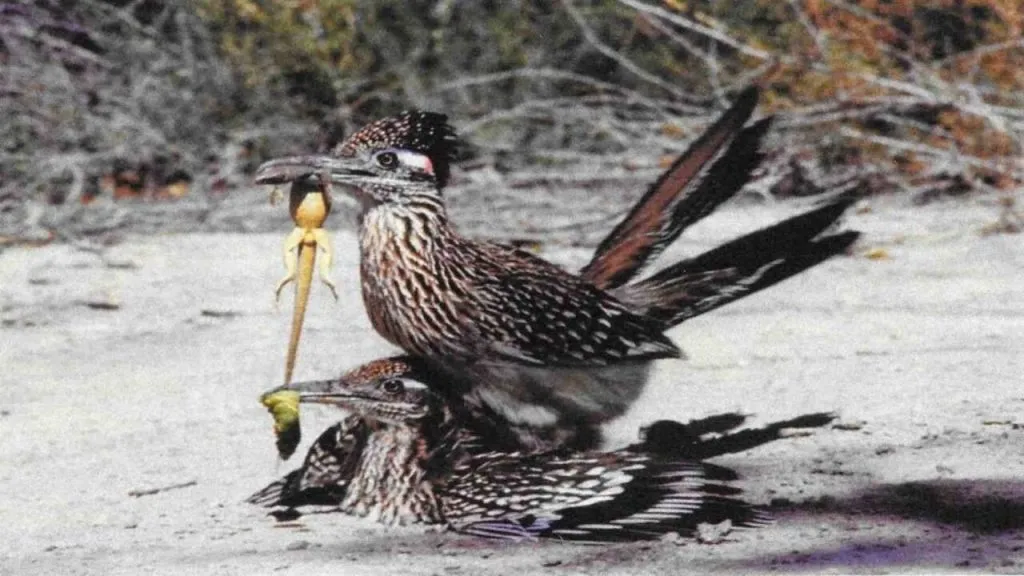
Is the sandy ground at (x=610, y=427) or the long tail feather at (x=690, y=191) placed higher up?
the long tail feather at (x=690, y=191)

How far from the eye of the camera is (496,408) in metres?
4.85

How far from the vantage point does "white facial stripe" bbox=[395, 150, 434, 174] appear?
477cm

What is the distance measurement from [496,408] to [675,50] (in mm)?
5847

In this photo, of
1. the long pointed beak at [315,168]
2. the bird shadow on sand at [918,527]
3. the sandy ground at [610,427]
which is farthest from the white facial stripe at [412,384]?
the bird shadow on sand at [918,527]

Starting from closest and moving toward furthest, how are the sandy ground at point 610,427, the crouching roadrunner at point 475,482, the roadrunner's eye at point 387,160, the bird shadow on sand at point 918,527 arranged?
the bird shadow on sand at point 918,527 < the sandy ground at point 610,427 < the crouching roadrunner at point 475,482 < the roadrunner's eye at point 387,160

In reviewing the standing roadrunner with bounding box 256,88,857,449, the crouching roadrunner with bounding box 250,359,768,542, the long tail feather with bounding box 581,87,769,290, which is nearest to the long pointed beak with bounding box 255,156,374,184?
the standing roadrunner with bounding box 256,88,857,449

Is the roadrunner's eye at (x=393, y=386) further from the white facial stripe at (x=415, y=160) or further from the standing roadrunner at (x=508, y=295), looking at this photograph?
the white facial stripe at (x=415, y=160)

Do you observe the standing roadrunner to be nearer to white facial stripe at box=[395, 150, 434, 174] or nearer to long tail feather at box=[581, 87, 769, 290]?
white facial stripe at box=[395, 150, 434, 174]

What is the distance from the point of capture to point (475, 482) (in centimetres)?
456

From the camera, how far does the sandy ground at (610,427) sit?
169 inches

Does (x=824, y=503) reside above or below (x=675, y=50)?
below

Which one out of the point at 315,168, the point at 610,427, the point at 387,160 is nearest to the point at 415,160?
the point at 387,160

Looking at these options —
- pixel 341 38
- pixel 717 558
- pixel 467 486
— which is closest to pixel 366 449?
pixel 467 486

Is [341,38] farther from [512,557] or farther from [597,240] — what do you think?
[512,557]
